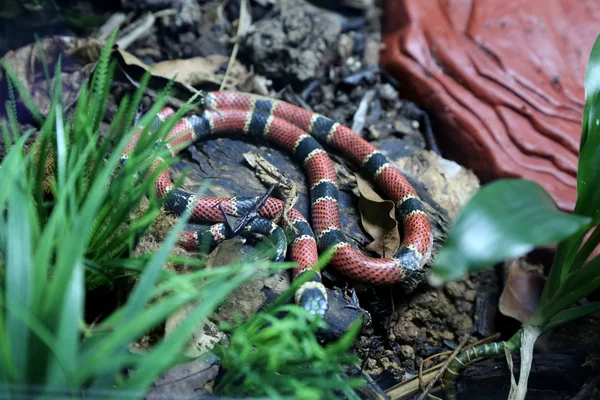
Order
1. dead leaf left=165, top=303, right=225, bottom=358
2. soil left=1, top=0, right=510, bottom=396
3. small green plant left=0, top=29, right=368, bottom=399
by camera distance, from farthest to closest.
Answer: soil left=1, top=0, right=510, bottom=396
dead leaf left=165, top=303, right=225, bottom=358
small green plant left=0, top=29, right=368, bottom=399

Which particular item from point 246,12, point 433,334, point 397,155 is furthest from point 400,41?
point 433,334

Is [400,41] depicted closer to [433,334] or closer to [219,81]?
[219,81]

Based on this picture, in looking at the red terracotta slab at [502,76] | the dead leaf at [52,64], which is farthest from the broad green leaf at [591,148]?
the dead leaf at [52,64]

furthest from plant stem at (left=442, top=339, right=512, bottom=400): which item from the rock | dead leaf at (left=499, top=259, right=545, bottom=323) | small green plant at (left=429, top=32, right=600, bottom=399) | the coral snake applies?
the rock

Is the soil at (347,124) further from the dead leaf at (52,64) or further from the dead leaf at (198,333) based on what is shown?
the dead leaf at (198,333)

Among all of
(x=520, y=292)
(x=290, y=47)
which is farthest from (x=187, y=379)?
(x=290, y=47)

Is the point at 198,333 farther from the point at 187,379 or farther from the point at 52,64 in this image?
the point at 52,64

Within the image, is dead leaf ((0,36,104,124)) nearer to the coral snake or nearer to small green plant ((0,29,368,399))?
the coral snake
